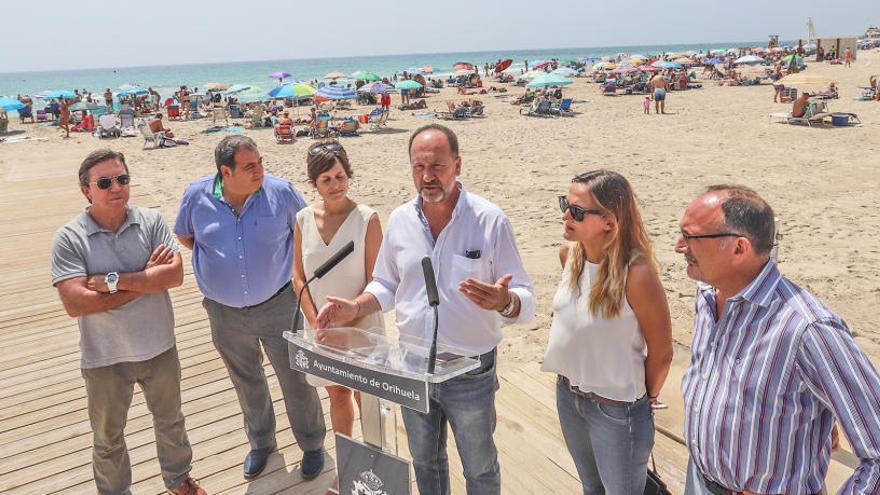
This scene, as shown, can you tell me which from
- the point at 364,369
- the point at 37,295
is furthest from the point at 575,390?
the point at 37,295

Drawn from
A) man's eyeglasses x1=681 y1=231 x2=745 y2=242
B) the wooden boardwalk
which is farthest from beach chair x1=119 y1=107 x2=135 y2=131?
man's eyeglasses x1=681 y1=231 x2=745 y2=242

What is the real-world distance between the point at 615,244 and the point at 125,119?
923 inches

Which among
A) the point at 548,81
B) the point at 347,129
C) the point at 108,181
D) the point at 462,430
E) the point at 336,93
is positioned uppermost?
the point at 548,81

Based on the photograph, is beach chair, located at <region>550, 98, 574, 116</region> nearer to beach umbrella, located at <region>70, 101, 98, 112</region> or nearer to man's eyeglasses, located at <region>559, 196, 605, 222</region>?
man's eyeglasses, located at <region>559, 196, 605, 222</region>

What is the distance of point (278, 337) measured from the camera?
2986 mm

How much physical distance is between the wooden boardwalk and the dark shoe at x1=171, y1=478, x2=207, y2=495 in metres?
0.08

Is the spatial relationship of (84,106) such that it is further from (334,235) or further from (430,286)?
(430,286)

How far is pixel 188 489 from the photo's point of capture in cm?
296

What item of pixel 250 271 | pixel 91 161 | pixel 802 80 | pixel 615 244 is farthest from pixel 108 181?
pixel 802 80

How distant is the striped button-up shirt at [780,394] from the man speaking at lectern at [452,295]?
70 centimetres

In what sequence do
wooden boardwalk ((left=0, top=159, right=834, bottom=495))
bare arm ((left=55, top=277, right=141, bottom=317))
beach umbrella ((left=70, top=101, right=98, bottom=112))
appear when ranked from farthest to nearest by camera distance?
beach umbrella ((left=70, top=101, right=98, bottom=112)) < wooden boardwalk ((left=0, top=159, right=834, bottom=495)) < bare arm ((left=55, top=277, right=141, bottom=317))

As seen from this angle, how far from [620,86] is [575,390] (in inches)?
1201

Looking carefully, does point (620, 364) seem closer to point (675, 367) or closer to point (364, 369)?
point (364, 369)

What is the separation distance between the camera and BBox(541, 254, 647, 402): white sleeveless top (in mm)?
2045
